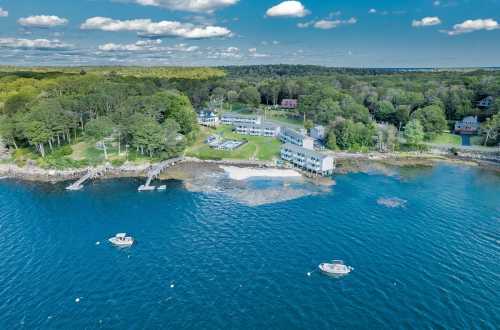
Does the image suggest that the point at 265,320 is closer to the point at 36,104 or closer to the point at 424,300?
the point at 424,300

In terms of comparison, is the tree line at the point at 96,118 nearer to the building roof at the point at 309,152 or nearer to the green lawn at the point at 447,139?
the building roof at the point at 309,152

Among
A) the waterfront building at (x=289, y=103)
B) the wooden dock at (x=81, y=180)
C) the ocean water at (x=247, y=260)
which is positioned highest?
the waterfront building at (x=289, y=103)

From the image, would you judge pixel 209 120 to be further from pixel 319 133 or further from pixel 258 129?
pixel 319 133

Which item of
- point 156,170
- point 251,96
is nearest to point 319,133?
point 156,170

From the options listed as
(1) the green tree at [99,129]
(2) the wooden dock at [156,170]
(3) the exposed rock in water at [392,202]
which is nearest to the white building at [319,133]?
(3) the exposed rock in water at [392,202]

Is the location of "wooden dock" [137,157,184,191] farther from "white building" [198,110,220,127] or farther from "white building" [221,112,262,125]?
"white building" [198,110,220,127]
